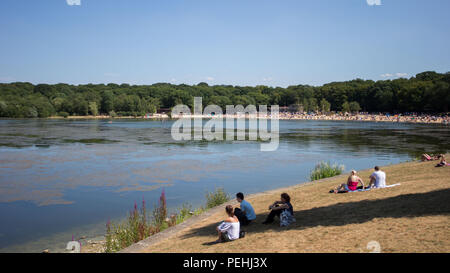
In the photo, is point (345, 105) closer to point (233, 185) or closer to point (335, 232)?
point (233, 185)

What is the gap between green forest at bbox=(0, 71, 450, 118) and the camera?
121000 millimetres

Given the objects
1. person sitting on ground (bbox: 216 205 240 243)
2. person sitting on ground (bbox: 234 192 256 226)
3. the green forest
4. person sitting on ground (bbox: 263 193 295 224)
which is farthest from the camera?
the green forest

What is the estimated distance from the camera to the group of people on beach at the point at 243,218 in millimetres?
9289

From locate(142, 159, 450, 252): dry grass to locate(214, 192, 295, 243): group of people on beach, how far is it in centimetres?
21

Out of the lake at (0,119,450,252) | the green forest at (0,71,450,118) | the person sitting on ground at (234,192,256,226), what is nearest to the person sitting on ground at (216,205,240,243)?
the person sitting on ground at (234,192,256,226)

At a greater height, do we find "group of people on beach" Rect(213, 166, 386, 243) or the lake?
"group of people on beach" Rect(213, 166, 386, 243)

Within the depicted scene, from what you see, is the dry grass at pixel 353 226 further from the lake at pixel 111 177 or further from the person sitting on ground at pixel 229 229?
the lake at pixel 111 177

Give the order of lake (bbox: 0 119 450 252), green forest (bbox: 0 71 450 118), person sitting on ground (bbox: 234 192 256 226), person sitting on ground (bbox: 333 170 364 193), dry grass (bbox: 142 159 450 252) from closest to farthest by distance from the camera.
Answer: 1. dry grass (bbox: 142 159 450 252)
2. person sitting on ground (bbox: 234 192 256 226)
3. person sitting on ground (bbox: 333 170 364 193)
4. lake (bbox: 0 119 450 252)
5. green forest (bbox: 0 71 450 118)

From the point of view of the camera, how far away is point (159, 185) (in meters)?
20.2

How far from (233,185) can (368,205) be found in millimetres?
10089

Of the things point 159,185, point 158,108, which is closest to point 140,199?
point 159,185

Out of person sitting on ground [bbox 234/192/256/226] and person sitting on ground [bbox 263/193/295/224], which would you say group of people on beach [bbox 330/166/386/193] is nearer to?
person sitting on ground [bbox 263/193/295/224]

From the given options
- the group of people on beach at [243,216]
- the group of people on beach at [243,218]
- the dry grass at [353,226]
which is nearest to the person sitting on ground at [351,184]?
the dry grass at [353,226]
